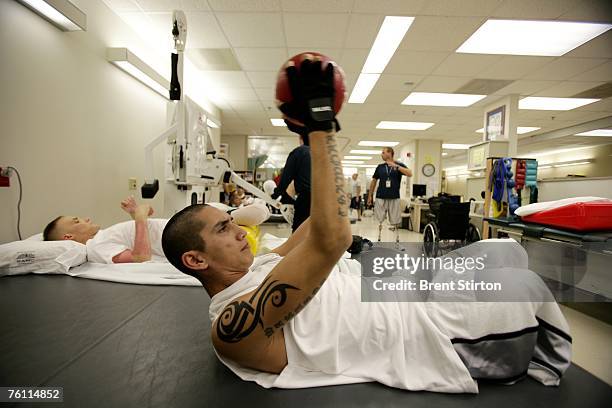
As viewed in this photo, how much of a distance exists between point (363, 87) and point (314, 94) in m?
4.78

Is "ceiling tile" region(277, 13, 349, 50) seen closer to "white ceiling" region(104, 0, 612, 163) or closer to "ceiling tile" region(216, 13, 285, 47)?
"white ceiling" region(104, 0, 612, 163)

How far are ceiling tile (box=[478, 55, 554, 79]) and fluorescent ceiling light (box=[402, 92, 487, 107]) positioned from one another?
892 millimetres

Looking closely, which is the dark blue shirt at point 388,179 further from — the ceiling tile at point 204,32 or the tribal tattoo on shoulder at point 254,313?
the tribal tattoo on shoulder at point 254,313

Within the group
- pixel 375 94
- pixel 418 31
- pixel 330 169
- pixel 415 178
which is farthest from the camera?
pixel 415 178

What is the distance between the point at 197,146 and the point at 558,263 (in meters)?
3.56

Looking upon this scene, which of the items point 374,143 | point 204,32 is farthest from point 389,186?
point 374,143

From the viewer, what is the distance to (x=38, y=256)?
6.19 feet

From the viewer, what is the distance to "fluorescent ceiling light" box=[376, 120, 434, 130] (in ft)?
23.9

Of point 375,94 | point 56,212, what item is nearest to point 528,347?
point 56,212

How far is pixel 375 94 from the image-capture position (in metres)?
5.27

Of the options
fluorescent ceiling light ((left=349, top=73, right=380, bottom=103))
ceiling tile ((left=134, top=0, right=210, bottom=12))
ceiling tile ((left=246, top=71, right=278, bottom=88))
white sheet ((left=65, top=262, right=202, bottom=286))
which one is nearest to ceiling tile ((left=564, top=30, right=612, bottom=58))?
fluorescent ceiling light ((left=349, top=73, right=380, bottom=103))

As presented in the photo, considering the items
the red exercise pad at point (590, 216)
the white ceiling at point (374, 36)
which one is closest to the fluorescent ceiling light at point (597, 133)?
the white ceiling at point (374, 36)

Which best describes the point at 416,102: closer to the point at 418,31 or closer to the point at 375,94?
the point at 375,94

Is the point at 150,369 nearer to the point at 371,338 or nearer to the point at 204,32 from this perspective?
the point at 371,338
